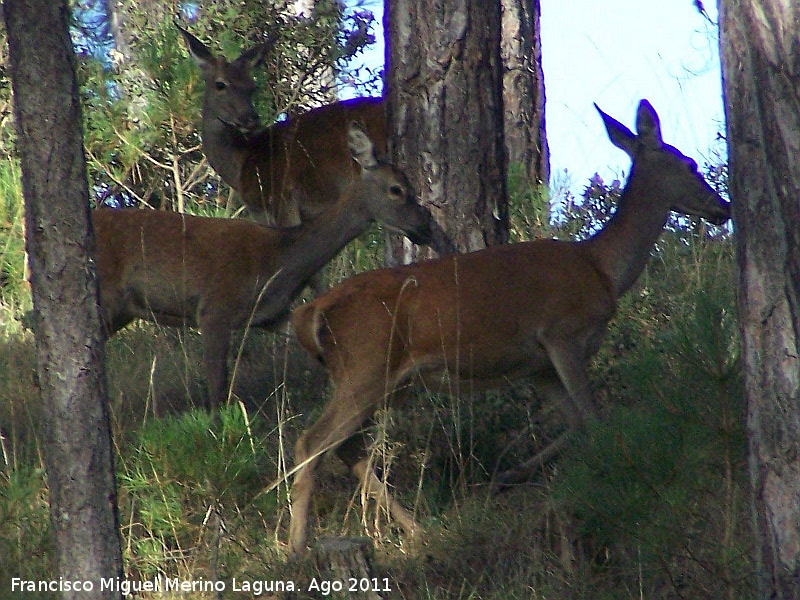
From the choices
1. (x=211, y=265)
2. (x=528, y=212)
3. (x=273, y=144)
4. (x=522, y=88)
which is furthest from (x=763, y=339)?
(x=273, y=144)

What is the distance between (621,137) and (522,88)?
344cm

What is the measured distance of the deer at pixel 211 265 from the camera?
7.90 meters

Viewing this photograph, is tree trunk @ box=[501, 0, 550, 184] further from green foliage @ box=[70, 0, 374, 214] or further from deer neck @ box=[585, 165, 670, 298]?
deer neck @ box=[585, 165, 670, 298]

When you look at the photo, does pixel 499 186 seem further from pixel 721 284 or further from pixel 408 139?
pixel 721 284

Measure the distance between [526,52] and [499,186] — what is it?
12.2 feet

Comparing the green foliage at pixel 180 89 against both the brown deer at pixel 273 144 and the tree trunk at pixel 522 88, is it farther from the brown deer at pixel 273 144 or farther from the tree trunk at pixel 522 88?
the tree trunk at pixel 522 88

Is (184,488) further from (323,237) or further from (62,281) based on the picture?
(323,237)

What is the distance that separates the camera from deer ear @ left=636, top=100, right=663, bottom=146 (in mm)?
7340

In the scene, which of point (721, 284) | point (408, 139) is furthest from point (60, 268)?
point (721, 284)

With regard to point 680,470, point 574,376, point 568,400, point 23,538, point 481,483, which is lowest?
point 23,538

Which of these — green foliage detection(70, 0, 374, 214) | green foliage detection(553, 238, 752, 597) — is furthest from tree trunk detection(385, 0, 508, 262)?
green foliage detection(70, 0, 374, 214)

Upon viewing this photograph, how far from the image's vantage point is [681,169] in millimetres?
7246

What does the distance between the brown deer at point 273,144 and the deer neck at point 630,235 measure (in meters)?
3.18

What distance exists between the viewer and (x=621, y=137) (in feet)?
24.2
